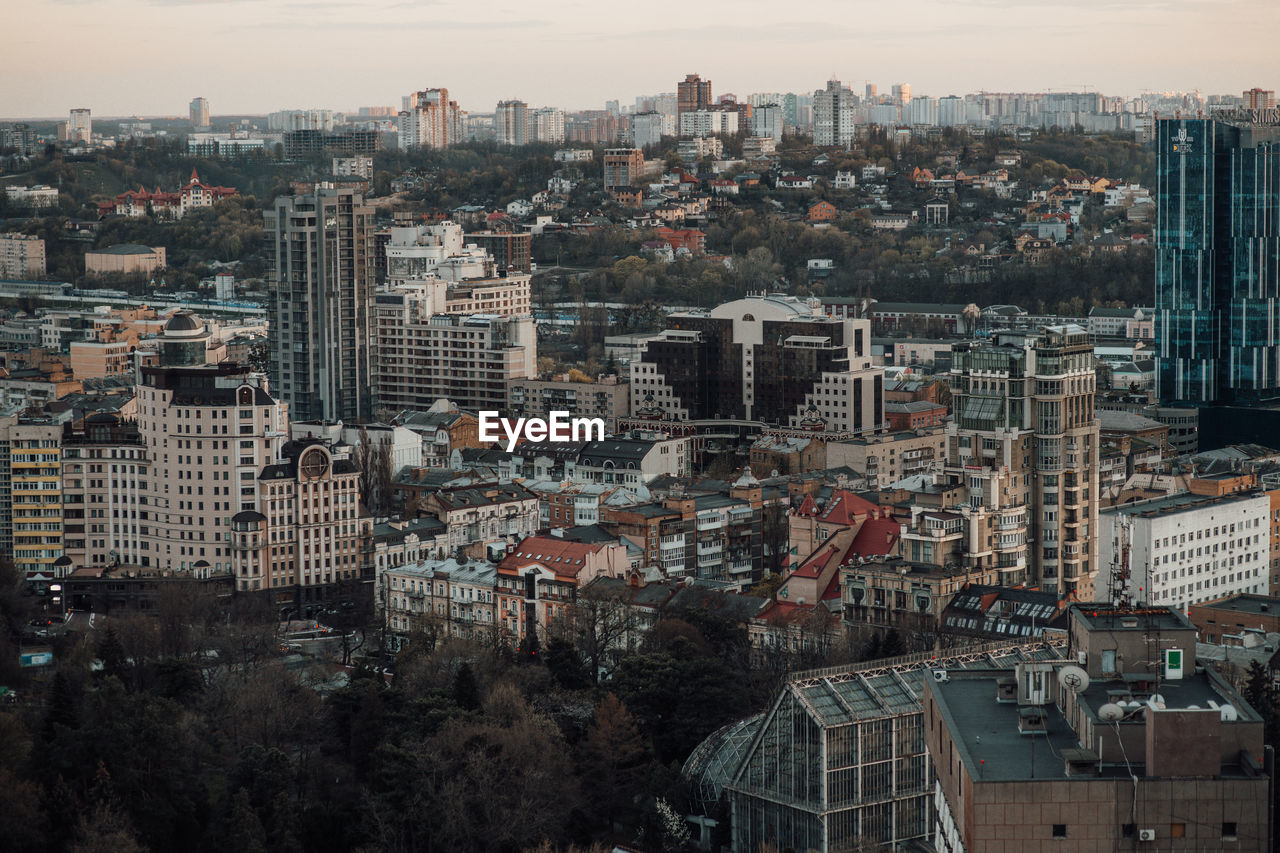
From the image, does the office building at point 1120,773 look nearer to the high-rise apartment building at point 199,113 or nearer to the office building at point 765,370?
the office building at point 765,370

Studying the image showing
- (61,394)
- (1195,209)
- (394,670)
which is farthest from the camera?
(61,394)

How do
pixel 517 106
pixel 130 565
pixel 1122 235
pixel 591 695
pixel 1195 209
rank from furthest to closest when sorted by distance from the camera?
pixel 517 106 → pixel 1122 235 → pixel 1195 209 → pixel 130 565 → pixel 591 695

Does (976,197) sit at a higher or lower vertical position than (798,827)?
higher

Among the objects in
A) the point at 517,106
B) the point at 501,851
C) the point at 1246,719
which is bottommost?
the point at 501,851

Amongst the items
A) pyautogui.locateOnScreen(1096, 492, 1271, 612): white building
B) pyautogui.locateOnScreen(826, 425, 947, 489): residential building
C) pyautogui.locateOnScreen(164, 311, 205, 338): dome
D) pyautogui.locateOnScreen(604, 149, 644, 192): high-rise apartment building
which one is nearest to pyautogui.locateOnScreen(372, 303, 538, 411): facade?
pyautogui.locateOnScreen(826, 425, 947, 489): residential building

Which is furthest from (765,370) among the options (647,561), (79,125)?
(79,125)

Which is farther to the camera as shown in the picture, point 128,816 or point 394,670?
point 394,670

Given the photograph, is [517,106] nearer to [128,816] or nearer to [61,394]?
[61,394]

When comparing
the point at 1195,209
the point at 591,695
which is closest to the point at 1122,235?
the point at 1195,209

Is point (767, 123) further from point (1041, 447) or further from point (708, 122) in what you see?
point (1041, 447)
